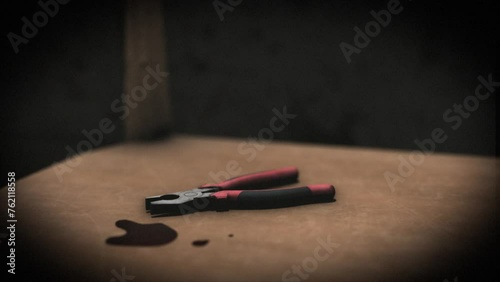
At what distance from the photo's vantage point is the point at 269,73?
159 centimetres

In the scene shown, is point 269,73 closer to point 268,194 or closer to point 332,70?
point 332,70

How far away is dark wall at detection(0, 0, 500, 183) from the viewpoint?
142 cm

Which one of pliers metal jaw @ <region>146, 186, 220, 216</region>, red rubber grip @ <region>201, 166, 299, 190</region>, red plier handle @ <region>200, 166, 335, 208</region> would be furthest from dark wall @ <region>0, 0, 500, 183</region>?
pliers metal jaw @ <region>146, 186, 220, 216</region>

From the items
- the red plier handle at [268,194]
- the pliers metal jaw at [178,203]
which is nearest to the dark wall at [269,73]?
the red plier handle at [268,194]

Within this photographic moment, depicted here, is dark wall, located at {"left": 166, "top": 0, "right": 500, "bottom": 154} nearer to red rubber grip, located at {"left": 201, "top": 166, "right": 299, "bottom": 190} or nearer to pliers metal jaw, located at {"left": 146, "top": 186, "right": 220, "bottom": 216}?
red rubber grip, located at {"left": 201, "top": 166, "right": 299, "bottom": 190}

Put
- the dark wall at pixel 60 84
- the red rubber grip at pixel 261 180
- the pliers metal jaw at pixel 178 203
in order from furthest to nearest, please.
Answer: the dark wall at pixel 60 84 < the red rubber grip at pixel 261 180 < the pliers metal jaw at pixel 178 203

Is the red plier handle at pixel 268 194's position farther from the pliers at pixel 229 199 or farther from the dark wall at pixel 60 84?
the dark wall at pixel 60 84

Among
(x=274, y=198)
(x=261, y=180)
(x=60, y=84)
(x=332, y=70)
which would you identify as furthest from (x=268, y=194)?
(x=60, y=84)

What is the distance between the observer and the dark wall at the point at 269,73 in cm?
142

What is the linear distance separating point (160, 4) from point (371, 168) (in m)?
0.80

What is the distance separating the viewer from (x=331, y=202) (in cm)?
101

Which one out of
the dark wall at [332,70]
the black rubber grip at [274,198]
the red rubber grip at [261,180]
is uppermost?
the dark wall at [332,70]

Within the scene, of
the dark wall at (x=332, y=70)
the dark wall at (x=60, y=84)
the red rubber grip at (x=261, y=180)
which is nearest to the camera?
the red rubber grip at (x=261, y=180)

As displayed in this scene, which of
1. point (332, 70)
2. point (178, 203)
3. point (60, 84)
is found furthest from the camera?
point (60, 84)
